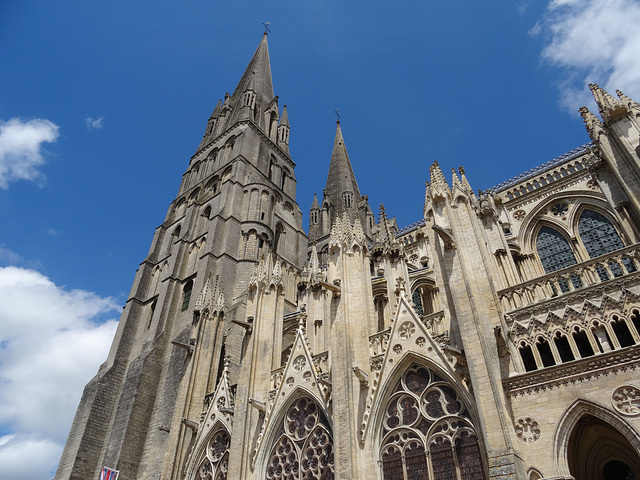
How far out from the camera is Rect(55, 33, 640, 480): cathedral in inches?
368

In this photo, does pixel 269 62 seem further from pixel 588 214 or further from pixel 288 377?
pixel 288 377

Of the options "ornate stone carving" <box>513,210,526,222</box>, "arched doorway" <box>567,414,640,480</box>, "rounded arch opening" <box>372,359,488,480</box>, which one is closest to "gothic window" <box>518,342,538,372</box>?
"arched doorway" <box>567,414,640,480</box>

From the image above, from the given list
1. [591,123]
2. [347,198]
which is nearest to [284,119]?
[347,198]

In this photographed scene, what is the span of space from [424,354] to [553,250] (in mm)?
10660

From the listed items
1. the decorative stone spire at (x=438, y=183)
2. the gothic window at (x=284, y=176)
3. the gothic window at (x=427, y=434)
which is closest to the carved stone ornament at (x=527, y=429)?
the gothic window at (x=427, y=434)

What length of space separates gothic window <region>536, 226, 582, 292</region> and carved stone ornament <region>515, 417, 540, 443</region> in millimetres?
9662

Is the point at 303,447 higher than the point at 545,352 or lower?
lower

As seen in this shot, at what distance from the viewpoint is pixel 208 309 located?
19297 mm

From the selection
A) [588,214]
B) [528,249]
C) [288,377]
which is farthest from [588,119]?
[288,377]

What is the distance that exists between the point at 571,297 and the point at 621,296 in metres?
0.95

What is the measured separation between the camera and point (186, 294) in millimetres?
27547

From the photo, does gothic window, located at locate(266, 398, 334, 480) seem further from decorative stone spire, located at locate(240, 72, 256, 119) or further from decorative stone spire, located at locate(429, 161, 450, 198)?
decorative stone spire, located at locate(240, 72, 256, 119)

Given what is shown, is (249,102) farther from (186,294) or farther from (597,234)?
(597,234)

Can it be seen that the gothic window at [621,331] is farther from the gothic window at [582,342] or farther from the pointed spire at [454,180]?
the pointed spire at [454,180]
